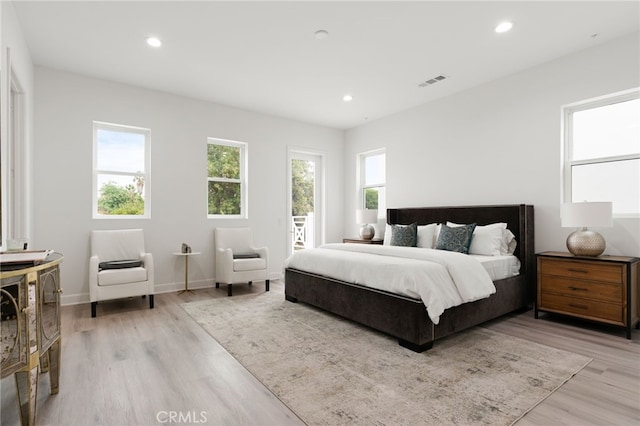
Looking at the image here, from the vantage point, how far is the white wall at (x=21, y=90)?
2.56m

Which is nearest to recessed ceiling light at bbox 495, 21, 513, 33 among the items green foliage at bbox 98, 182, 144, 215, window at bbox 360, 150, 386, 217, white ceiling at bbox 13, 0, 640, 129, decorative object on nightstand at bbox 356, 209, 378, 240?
white ceiling at bbox 13, 0, 640, 129

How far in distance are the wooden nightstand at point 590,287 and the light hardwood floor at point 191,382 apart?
0.58 ft

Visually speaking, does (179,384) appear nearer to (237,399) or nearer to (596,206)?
(237,399)

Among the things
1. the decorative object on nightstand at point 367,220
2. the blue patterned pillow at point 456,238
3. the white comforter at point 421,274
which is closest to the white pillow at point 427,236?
the blue patterned pillow at point 456,238

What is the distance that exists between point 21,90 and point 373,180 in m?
5.05

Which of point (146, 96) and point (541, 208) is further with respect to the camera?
point (146, 96)

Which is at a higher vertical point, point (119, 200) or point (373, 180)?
point (373, 180)

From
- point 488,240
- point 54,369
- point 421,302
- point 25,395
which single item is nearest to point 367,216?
point 488,240

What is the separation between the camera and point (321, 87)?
4625 mm

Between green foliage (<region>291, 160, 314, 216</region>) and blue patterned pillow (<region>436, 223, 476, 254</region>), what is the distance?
2.90m

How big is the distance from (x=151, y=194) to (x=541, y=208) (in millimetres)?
5022

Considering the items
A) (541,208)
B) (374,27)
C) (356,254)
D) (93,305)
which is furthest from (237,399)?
(541,208)

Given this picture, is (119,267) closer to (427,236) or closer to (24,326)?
(24,326)

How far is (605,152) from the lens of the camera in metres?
3.65
